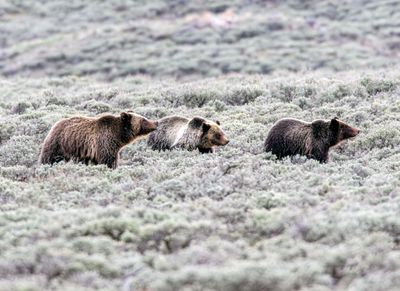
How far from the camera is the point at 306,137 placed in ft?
43.8

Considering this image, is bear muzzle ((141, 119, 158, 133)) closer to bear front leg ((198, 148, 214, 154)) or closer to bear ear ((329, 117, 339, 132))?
bear front leg ((198, 148, 214, 154))

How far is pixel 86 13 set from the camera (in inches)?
1565

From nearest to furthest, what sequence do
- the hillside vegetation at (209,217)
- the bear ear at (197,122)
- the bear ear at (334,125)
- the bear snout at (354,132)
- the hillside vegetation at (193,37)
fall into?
the hillside vegetation at (209,217) → the bear ear at (334,125) → the bear snout at (354,132) → the bear ear at (197,122) → the hillside vegetation at (193,37)

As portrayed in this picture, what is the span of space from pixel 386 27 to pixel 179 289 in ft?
97.0

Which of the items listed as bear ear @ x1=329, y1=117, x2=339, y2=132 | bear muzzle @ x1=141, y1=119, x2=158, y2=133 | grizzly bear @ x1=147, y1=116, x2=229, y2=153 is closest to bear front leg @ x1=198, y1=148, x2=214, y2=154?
grizzly bear @ x1=147, y1=116, x2=229, y2=153

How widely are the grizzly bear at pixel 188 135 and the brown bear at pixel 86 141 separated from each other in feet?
5.74

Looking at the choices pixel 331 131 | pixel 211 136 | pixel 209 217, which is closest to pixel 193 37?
pixel 211 136

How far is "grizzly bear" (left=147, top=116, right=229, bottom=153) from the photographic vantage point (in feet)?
46.4

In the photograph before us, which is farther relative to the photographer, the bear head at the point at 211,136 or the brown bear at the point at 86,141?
the bear head at the point at 211,136

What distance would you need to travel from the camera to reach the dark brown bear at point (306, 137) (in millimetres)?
13188

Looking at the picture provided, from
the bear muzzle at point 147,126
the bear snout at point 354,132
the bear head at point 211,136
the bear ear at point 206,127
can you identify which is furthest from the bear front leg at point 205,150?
the bear snout at point 354,132

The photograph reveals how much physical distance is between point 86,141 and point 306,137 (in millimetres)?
4470

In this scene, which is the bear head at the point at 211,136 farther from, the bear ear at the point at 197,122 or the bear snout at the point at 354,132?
the bear snout at the point at 354,132

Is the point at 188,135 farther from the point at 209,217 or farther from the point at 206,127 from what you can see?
the point at 209,217
